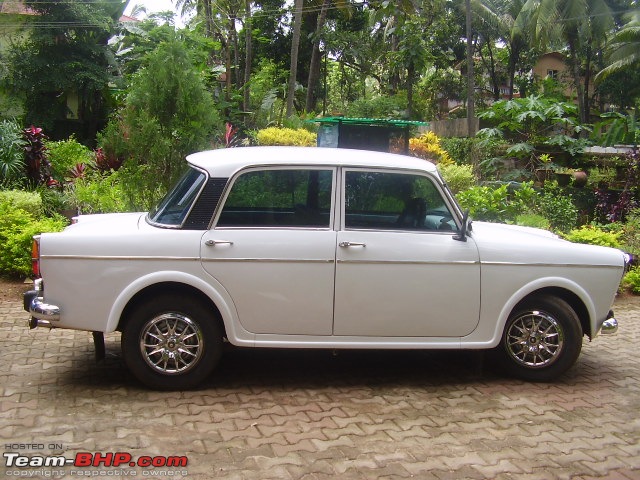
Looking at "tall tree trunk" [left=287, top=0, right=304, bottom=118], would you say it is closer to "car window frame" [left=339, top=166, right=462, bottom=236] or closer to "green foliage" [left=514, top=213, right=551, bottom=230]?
"green foliage" [left=514, top=213, right=551, bottom=230]

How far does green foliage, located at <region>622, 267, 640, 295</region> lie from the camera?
30.3 feet

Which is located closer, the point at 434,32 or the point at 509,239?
→ the point at 509,239

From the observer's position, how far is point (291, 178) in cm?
515

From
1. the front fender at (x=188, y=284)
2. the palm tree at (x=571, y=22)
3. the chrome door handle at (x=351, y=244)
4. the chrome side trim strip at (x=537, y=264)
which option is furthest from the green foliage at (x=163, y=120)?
the palm tree at (x=571, y=22)

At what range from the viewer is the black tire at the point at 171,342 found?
485cm

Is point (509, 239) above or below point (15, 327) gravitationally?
above

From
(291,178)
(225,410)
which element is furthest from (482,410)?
(291,178)

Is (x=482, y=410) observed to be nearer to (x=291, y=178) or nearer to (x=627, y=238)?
(x=291, y=178)

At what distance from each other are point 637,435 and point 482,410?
1044mm

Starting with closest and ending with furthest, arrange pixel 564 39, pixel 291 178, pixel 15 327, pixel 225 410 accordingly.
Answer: pixel 225 410, pixel 291 178, pixel 15 327, pixel 564 39

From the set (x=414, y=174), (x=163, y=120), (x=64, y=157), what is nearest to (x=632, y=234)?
(x=414, y=174)

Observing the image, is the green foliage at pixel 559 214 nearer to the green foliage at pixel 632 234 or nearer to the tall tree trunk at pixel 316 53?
the green foliage at pixel 632 234

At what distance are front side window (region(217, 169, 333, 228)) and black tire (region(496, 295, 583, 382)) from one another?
176 centimetres

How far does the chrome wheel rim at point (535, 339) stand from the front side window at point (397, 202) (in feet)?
3.17
